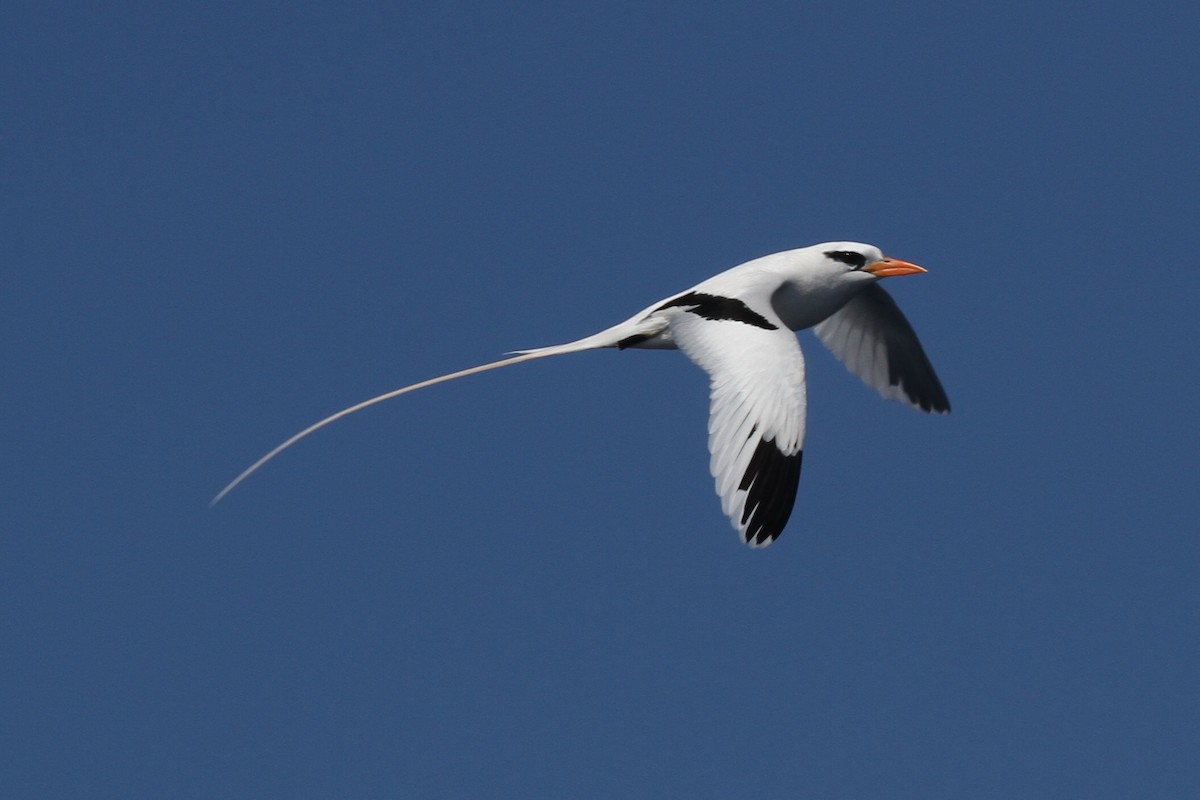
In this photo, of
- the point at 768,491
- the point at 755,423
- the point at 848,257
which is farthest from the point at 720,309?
the point at 768,491

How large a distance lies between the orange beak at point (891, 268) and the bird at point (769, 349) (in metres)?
0.01

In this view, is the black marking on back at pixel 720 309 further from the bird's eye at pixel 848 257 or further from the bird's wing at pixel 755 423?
the bird's eye at pixel 848 257

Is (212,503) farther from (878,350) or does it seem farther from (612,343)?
(878,350)

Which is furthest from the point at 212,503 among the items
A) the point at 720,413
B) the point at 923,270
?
the point at 923,270

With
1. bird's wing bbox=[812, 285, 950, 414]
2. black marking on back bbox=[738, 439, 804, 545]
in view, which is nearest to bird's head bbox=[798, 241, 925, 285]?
bird's wing bbox=[812, 285, 950, 414]

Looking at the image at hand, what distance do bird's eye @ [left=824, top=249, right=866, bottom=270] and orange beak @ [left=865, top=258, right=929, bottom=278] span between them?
165 mm

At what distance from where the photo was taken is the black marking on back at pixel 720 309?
63.4 feet

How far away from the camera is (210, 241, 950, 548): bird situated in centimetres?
1733

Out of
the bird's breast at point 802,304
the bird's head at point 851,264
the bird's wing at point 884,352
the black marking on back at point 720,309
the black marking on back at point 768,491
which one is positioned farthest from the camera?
the bird's wing at point 884,352

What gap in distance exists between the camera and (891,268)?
22141 mm

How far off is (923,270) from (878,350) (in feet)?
8.80

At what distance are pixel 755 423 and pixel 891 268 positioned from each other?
5.44 meters

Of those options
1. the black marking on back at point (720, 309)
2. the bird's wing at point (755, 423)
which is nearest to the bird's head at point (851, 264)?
the black marking on back at point (720, 309)

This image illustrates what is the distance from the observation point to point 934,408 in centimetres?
2495
